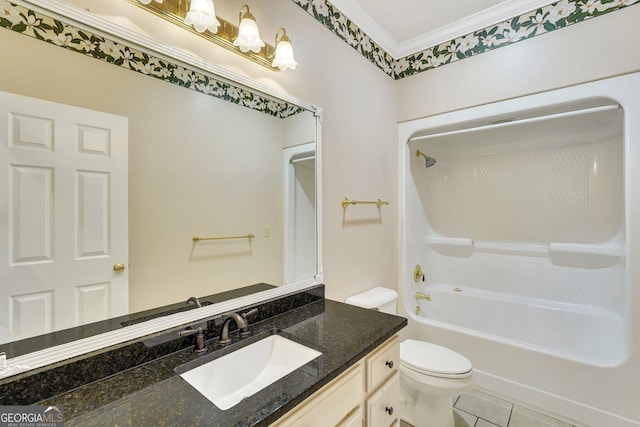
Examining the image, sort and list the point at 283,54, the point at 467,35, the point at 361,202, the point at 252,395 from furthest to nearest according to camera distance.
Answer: the point at 467,35 < the point at 361,202 < the point at 283,54 < the point at 252,395

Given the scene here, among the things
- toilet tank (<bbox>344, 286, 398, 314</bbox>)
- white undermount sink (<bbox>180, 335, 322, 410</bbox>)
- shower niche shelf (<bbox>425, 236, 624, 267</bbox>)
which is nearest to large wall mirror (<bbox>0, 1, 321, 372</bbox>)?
white undermount sink (<bbox>180, 335, 322, 410</bbox>)

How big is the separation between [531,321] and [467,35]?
7.81 ft

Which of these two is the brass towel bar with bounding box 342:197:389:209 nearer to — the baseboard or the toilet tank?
the toilet tank

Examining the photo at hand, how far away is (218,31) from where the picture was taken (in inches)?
46.0

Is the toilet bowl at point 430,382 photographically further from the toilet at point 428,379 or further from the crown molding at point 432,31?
the crown molding at point 432,31

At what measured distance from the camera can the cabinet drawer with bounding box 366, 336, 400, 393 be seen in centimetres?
113

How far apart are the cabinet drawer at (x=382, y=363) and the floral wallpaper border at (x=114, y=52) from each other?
1.25 meters

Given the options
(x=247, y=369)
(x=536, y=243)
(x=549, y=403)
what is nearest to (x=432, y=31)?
(x=536, y=243)

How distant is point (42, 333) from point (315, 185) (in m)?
1.26

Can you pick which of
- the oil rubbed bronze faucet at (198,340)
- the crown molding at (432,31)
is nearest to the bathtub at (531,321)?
the oil rubbed bronze faucet at (198,340)

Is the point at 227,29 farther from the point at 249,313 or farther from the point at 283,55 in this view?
the point at 249,313

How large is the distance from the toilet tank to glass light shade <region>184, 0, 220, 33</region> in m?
1.65

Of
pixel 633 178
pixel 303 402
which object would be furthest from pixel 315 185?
pixel 633 178

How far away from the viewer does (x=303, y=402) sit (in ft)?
2.71
